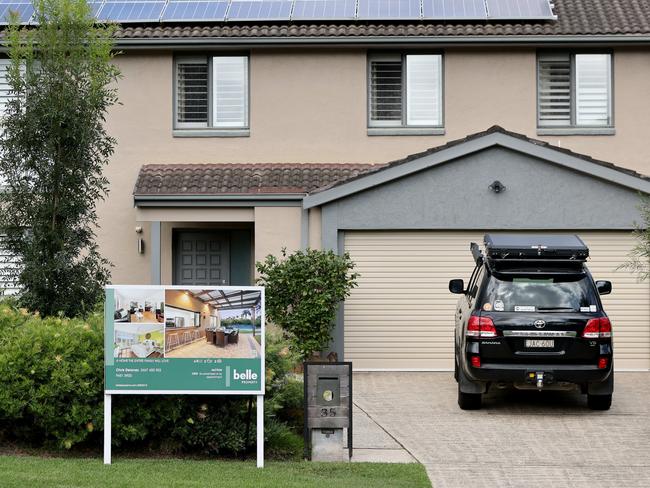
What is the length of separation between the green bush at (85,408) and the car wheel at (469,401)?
3319 millimetres

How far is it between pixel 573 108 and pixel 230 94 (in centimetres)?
639

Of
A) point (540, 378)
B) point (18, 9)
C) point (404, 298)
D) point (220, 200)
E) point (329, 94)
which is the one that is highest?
point (18, 9)

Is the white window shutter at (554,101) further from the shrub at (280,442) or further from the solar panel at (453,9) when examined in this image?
the shrub at (280,442)

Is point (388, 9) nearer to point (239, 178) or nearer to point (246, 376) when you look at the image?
point (239, 178)

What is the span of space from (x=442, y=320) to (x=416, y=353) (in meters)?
0.71

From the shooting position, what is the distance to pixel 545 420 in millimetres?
13578

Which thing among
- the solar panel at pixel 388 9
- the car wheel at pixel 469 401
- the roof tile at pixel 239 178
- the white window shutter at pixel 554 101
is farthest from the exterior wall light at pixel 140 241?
the car wheel at pixel 469 401

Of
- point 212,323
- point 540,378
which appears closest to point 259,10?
point 540,378

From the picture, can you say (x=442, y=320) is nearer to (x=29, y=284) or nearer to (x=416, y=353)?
(x=416, y=353)

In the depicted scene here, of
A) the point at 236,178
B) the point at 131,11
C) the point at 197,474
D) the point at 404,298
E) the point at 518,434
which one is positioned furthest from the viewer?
the point at 131,11

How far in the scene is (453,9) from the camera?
68.0 feet

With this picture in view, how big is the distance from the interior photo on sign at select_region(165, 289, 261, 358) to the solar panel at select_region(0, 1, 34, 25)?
1144 centimetres

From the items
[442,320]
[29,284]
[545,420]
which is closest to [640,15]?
[442,320]

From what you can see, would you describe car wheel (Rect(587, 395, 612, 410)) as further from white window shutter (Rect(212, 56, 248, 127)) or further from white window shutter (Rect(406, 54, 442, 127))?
white window shutter (Rect(212, 56, 248, 127))
